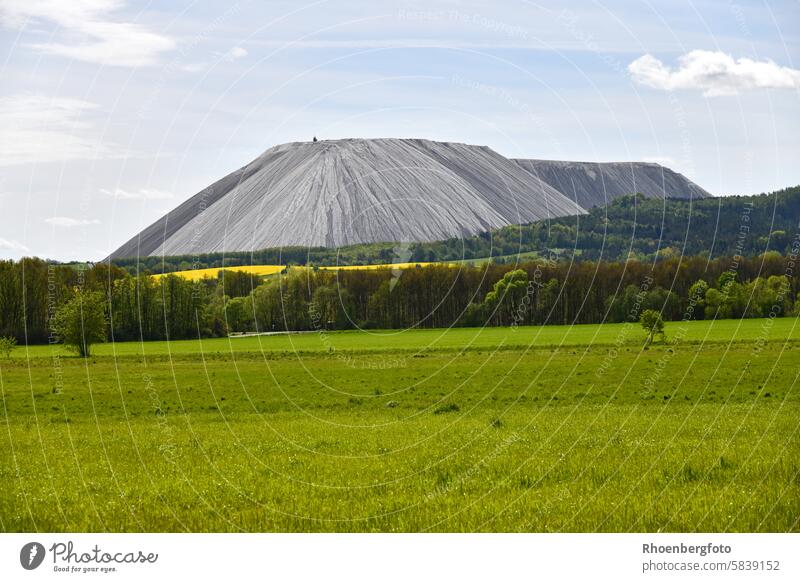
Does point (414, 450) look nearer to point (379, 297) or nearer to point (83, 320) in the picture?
point (83, 320)

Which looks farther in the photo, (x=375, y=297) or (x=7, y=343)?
(x=375, y=297)

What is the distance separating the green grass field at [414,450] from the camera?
1360 cm

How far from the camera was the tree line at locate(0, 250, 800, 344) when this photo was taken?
4516 cm

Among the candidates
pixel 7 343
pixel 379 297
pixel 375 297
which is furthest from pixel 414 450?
pixel 375 297

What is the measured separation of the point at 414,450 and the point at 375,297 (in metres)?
53.8

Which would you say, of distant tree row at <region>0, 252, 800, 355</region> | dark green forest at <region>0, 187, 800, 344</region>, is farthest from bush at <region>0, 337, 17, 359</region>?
distant tree row at <region>0, 252, 800, 355</region>

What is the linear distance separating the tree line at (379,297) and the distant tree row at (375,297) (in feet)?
0.46

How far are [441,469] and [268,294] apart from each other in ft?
164

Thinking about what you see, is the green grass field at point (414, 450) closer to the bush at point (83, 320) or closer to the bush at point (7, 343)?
the bush at point (7, 343)

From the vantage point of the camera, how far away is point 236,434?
26.0 meters

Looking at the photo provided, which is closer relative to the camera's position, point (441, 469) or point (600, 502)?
point (600, 502)

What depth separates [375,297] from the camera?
7412 cm

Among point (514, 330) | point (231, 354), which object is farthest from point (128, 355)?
point (514, 330)
